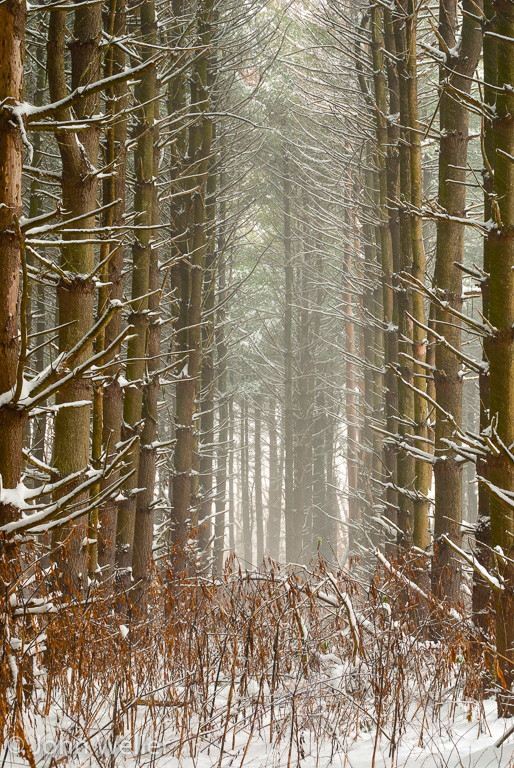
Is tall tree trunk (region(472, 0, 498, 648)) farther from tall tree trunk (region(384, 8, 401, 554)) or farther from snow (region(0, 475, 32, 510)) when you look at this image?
tall tree trunk (region(384, 8, 401, 554))

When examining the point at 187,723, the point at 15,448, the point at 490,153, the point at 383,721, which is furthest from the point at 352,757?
the point at 490,153

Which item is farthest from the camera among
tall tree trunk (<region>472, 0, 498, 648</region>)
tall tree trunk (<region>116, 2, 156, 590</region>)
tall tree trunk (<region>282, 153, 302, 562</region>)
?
tall tree trunk (<region>282, 153, 302, 562</region>)

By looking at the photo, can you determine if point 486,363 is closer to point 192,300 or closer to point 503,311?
point 503,311

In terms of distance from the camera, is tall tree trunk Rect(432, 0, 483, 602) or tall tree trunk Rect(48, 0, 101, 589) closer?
tall tree trunk Rect(48, 0, 101, 589)

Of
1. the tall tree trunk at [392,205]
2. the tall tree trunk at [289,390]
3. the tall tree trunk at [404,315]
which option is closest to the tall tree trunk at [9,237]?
the tall tree trunk at [404,315]

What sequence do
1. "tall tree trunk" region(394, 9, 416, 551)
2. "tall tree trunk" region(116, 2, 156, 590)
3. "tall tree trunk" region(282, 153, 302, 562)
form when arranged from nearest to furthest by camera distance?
"tall tree trunk" region(116, 2, 156, 590)
"tall tree trunk" region(394, 9, 416, 551)
"tall tree trunk" region(282, 153, 302, 562)

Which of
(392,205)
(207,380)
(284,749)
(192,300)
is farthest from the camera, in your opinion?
(207,380)

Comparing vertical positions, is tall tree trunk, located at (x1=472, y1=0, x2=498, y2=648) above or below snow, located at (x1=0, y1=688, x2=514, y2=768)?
above

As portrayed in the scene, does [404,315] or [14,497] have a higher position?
[404,315]

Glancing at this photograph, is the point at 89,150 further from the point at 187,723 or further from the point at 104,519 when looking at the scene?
the point at 187,723

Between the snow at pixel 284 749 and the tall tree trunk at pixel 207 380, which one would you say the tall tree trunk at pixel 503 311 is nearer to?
the snow at pixel 284 749

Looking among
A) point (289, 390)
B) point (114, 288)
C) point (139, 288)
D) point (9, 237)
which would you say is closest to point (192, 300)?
point (139, 288)

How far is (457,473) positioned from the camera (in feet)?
14.3

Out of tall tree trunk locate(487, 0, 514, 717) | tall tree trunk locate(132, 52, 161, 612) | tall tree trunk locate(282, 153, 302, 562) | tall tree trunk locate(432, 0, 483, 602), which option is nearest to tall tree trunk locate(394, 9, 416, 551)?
tall tree trunk locate(432, 0, 483, 602)
